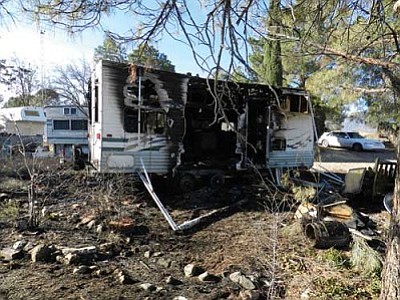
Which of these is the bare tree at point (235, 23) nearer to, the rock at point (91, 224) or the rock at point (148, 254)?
the rock at point (148, 254)

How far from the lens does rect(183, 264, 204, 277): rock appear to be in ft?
14.6

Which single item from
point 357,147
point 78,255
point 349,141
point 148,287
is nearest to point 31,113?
point 78,255

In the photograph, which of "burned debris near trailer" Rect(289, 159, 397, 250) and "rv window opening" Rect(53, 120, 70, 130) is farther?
"rv window opening" Rect(53, 120, 70, 130)

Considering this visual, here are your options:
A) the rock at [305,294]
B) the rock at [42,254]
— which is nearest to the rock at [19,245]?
the rock at [42,254]

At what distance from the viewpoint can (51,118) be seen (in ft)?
49.3

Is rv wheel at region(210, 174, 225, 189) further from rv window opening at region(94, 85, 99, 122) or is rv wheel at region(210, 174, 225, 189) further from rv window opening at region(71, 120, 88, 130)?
rv window opening at region(71, 120, 88, 130)

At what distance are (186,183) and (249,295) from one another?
17.6ft

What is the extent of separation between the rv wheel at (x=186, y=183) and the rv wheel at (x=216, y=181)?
19.4 inches

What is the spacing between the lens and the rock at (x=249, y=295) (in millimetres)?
3773

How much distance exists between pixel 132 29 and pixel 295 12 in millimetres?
1418

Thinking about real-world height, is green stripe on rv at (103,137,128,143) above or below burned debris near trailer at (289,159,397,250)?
above

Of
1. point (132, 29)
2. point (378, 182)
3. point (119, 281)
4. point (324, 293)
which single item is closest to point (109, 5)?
point (132, 29)

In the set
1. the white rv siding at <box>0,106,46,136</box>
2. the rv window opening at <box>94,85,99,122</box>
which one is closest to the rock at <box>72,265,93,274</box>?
the rv window opening at <box>94,85,99,122</box>

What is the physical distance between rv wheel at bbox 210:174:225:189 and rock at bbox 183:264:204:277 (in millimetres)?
4835
